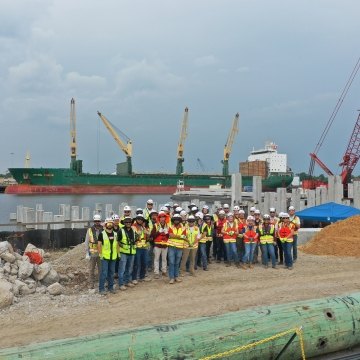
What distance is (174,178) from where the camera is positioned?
77.1m

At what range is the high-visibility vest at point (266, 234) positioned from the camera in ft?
39.6

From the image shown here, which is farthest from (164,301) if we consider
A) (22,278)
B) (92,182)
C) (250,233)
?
(92,182)

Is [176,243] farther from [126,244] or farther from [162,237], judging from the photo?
[126,244]

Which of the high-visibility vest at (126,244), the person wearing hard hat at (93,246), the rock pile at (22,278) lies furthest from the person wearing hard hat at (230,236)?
the rock pile at (22,278)

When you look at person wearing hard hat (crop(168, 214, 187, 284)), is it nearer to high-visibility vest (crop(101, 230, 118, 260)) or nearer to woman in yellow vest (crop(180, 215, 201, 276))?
woman in yellow vest (crop(180, 215, 201, 276))

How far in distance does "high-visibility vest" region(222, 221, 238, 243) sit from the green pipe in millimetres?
5291

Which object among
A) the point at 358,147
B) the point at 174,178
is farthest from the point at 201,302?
the point at 174,178

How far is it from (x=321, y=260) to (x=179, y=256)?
516 cm

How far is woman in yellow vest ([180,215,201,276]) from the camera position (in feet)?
35.2

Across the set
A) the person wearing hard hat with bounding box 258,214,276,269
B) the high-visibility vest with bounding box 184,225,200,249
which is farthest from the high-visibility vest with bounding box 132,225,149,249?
the person wearing hard hat with bounding box 258,214,276,269

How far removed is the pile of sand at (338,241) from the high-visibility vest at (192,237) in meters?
5.44

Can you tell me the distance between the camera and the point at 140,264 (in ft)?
33.7

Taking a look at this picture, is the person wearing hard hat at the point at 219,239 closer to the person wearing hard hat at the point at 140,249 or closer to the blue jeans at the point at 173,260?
the blue jeans at the point at 173,260

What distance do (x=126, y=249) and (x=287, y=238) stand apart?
15.8 feet
